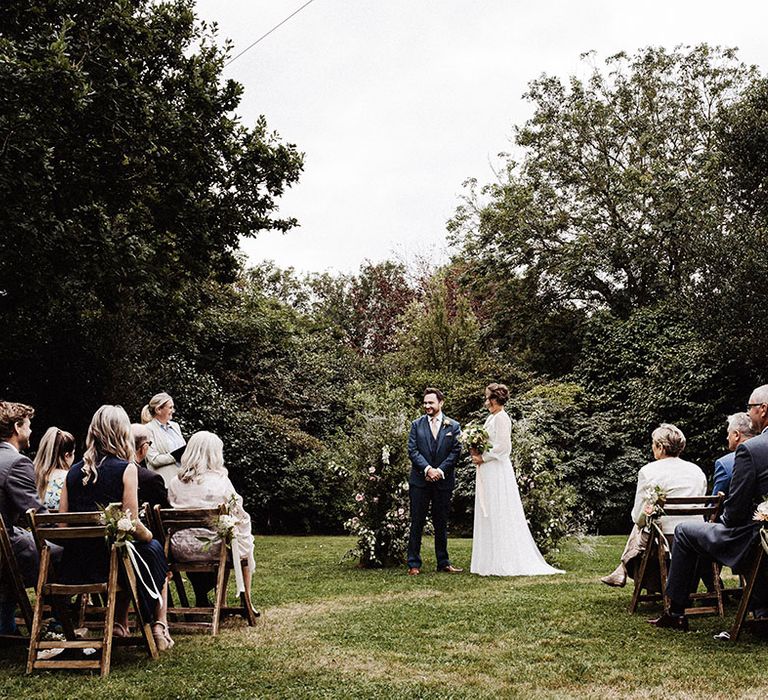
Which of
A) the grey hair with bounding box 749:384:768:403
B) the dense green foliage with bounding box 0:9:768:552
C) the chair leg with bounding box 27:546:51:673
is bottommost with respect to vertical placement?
the chair leg with bounding box 27:546:51:673

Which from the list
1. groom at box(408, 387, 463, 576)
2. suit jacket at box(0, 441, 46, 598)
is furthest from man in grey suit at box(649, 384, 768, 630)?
suit jacket at box(0, 441, 46, 598)

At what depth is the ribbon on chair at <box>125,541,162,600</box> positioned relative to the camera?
5434 mm

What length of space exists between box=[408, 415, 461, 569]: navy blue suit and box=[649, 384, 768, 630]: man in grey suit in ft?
13.8

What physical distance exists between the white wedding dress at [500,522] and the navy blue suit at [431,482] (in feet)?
1.47

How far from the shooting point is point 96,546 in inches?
223

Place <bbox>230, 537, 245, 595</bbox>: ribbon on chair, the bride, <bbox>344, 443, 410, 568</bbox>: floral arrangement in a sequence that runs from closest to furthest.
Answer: <bbox>230, 537, 245, 595</bbox>: ribbon on chair → the bride → <bbox>344, 443, 410, 568</bbox>: floral arrangement

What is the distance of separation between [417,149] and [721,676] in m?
25.2

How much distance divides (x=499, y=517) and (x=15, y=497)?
5.92 m

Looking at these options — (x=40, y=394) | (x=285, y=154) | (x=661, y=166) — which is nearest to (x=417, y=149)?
(x=661, y=166)

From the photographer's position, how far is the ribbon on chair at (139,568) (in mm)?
5434

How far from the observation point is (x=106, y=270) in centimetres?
1152

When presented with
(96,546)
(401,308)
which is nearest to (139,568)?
(96,546)

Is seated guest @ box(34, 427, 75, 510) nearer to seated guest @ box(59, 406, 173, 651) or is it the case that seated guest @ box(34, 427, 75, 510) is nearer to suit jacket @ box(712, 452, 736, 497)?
seated guest @ box(59, 406, 173, 651)

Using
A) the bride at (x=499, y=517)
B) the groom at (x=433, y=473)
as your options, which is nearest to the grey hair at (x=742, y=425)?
the bride at (x=499, y=517)
